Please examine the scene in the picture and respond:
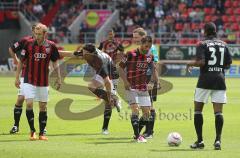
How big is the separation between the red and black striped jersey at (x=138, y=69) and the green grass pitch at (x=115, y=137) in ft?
3.95

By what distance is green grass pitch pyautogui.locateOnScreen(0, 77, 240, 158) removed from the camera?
12.4 meters

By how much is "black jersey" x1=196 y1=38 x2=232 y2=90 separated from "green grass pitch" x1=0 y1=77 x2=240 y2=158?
4.06 feet

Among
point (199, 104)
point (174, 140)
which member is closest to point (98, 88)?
→ point (174, 140)

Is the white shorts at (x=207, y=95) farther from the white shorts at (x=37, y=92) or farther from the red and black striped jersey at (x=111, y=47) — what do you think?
the red and black striped jersey at (x=111, y=47)

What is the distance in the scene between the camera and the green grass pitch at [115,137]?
40.7ft

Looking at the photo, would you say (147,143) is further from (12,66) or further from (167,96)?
(12,66)

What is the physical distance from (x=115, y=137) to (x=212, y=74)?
3175mm

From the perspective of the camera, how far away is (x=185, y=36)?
47812 millimetres

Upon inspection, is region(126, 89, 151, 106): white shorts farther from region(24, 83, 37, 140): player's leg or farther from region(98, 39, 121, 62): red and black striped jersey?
region(98, 39, 121, 62): red and black striped jersey

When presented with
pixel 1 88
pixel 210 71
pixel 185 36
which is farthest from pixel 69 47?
pixel 210 71

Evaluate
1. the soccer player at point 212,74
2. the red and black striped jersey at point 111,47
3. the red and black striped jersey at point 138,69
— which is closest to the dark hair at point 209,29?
the soccer player at point 212,74

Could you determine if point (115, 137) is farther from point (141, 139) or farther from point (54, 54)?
point (54, 54)

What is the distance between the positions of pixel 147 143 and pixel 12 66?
34.5 meters

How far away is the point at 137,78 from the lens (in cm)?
1448
